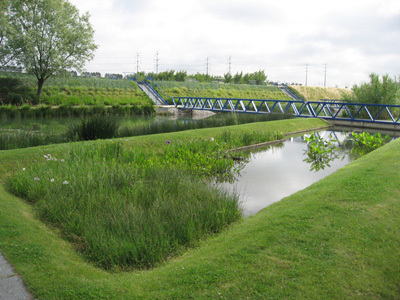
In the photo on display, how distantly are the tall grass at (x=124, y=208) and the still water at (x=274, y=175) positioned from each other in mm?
834

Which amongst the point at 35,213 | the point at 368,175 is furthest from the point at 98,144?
the point at 368,175

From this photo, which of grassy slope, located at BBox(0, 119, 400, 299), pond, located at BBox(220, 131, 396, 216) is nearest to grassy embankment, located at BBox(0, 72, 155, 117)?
pond, located at BBox(220, 131, 396, 216)

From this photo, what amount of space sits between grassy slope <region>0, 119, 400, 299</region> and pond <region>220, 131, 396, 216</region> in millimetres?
1350

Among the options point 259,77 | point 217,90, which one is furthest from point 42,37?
point 259,77

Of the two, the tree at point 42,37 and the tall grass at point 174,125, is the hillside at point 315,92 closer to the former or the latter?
the tree at point 42,37

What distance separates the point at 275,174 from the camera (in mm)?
7578

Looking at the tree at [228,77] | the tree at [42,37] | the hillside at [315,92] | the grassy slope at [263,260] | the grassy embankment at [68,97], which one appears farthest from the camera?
the tree at [228,77]

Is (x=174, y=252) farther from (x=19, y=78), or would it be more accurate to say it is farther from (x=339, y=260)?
(x=19, y=78)

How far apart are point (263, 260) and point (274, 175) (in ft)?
15.3

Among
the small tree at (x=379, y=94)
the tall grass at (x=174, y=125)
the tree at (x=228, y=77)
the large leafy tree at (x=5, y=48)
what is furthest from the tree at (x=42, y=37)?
the tree at (x=228, y=77)

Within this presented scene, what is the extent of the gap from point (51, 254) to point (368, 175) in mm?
4861

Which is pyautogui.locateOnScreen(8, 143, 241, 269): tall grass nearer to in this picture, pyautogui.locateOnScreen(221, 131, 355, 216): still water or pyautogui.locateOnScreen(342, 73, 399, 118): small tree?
pyautogui.locateOnScreen(221, 131, 355, 216): still water

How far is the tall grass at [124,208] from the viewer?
3436mm

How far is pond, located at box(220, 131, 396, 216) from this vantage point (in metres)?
5.87
